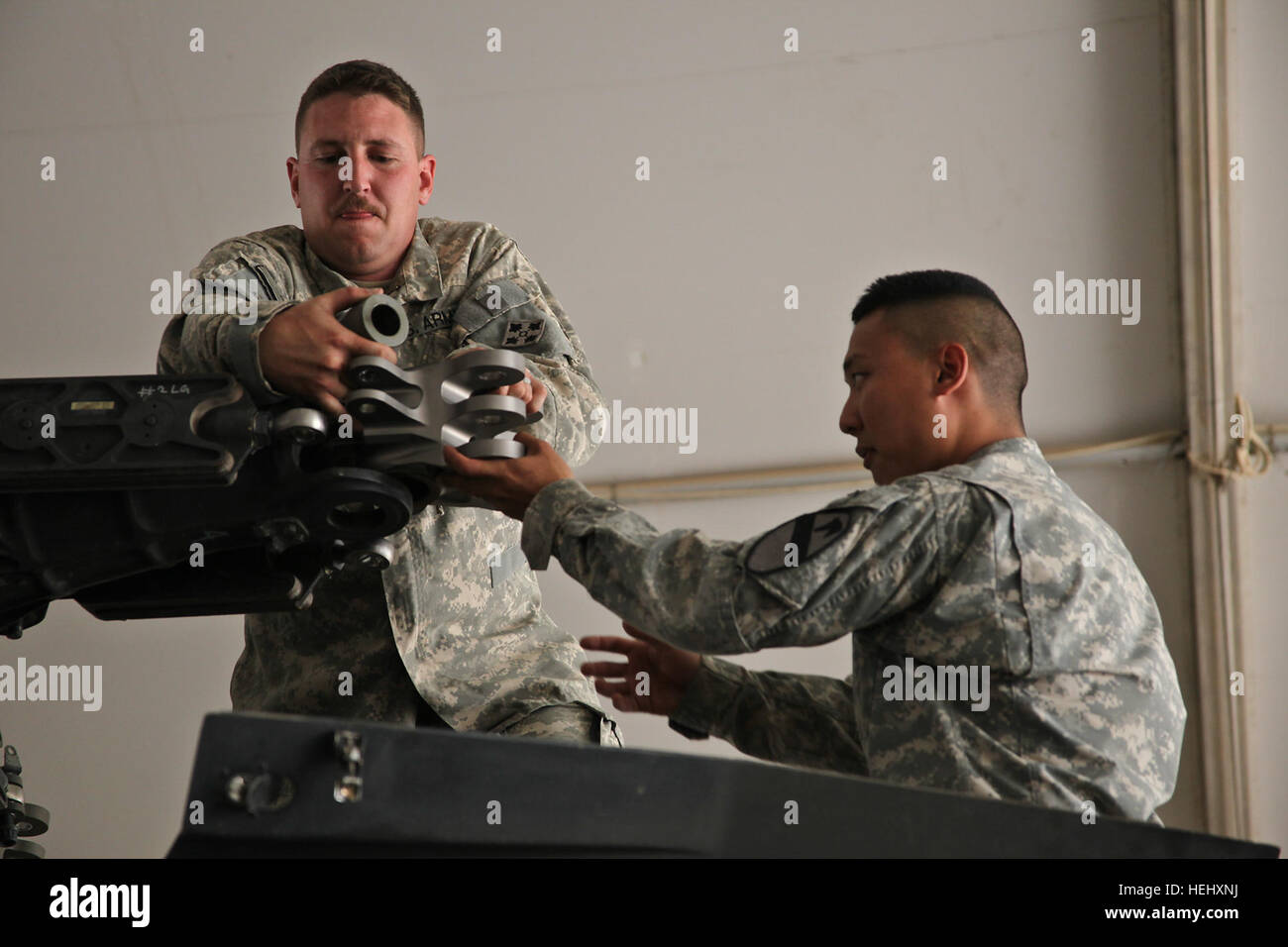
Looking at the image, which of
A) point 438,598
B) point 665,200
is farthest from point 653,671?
point 665,200

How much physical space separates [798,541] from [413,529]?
83 centimetres

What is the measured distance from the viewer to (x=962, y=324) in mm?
2318

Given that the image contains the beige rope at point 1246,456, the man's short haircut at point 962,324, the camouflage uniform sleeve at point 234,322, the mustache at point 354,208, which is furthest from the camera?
the beige rope at point 1246,456

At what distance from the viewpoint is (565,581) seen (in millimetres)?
5008

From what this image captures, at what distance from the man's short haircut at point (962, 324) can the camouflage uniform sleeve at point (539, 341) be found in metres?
0.49

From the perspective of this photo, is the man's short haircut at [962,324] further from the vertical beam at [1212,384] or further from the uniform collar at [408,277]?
the vertical beam at [1212,384]

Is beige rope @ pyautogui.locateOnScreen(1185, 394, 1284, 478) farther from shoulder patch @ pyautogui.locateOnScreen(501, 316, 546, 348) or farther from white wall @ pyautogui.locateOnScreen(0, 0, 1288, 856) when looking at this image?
shoulder patch @ pyautogui.locateOnScreen(501, 316, 546, 348)

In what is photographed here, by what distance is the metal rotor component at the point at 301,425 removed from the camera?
6.14ft

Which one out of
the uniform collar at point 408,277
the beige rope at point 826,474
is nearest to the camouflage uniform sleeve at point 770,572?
the uniform collar at point 408,277

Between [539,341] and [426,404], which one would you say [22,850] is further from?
[426,404]

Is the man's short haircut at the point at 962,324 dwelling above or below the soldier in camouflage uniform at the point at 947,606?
above
